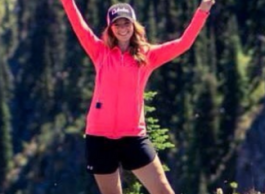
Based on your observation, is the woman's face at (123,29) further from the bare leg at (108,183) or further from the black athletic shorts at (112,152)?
the bare leg at (108,183)

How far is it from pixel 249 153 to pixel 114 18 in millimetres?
90081

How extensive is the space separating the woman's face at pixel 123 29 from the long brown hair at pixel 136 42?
5 centimetres

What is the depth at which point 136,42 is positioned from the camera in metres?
6.86

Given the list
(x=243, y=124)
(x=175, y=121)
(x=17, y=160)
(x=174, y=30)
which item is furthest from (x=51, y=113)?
(x=243, y=124)

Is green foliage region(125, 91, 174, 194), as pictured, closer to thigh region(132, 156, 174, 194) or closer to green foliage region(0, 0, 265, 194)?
thigh region(132, 156, 174, 194)

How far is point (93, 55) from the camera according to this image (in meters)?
6.90

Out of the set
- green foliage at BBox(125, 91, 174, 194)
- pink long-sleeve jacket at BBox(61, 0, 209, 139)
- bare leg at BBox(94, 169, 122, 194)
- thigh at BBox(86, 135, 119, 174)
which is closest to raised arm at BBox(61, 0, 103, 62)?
pink long-sleeve jacket at BBox(61, 0, 209, 139)

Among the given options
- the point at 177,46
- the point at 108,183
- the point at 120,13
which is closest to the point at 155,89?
the point at 177,46

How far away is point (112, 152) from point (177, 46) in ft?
3.01

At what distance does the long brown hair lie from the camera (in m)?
6.77

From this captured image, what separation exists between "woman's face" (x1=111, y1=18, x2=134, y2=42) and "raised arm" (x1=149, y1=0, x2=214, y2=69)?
0.68 feet

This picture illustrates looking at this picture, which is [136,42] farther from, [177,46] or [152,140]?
[152,140]

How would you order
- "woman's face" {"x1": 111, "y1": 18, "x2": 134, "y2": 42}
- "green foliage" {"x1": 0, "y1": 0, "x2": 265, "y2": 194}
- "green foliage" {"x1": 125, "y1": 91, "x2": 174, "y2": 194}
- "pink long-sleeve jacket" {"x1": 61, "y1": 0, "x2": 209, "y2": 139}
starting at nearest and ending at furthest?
1. "pink long-sleeve jacket" {"x1": 61, "y1": 0, "x2": 209, "y2": 139}
2. "woman's face" {"x1": 111, "y1": 18, "x2": 134, "y2": 42}
3. "green foliage" {"x1": 125, "y1": 91, "x2": 174, "y2": 194}
4. "green foliage" {"x1": 0, "y1": 0, "x2": 265, "y2": 194}

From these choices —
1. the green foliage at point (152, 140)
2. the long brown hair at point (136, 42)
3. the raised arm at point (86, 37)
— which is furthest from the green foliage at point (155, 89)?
the long brown hair at point (136, 42)
